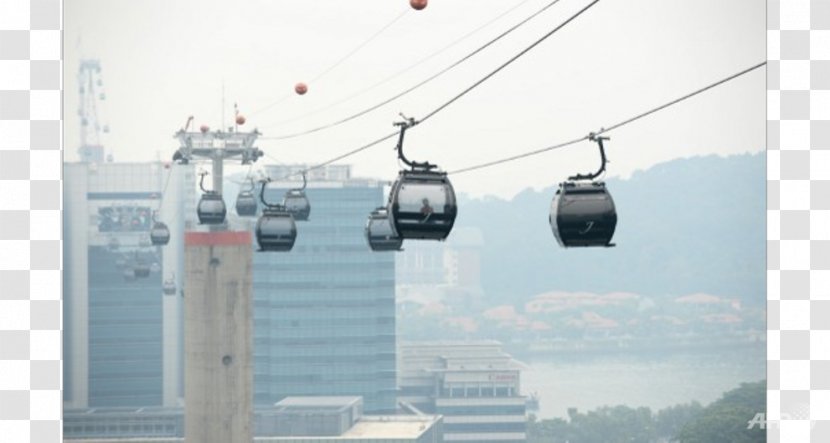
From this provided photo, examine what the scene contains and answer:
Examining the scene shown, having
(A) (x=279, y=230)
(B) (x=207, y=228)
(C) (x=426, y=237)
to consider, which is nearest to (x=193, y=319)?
(B) (x=207, y=228)

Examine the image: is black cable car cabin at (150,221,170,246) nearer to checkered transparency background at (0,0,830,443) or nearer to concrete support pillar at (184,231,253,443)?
concrete support pillar at (184,231,253,443)

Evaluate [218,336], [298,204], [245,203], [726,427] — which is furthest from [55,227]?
[726,427]

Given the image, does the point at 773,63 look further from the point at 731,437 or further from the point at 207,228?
the point at 731,437

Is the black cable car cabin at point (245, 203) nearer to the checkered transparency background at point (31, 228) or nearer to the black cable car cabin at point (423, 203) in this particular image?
the black cable car cabin at point (423, 203)

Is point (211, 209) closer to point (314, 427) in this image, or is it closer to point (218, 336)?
point (218, 336)

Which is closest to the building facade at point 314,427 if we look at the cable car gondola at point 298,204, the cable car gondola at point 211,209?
the cable car gondola at point 211,209

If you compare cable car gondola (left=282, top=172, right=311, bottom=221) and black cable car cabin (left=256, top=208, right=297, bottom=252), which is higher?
cable car gondola (left=282, top=172, right=311, bottom=221)

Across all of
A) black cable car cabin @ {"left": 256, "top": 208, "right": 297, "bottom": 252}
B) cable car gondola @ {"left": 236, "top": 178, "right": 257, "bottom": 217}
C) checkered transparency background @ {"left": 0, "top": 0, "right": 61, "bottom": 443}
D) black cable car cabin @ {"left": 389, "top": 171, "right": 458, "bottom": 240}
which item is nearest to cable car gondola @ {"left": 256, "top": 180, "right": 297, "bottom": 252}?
black cable car cabin @ {"left": 256, "top": 208, "right": 297, "bottom": 252}
